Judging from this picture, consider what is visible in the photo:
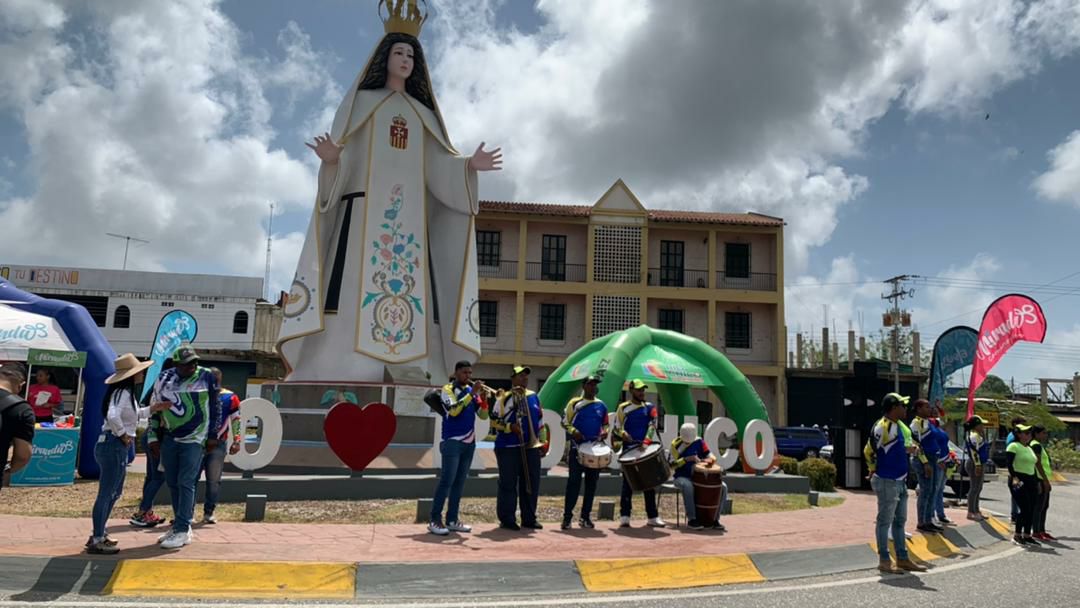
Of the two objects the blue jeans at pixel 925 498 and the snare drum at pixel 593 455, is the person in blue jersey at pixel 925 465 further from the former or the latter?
the snare drum at pixel 593 455

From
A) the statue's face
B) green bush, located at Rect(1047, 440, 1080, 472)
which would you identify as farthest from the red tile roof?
the statue's face

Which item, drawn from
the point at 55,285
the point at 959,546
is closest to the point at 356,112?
the point at 959,546

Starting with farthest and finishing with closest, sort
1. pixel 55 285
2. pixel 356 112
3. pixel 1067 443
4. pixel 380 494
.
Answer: pixel 55 285, pixel 1067 443, pixel 356 112, pixel 380 494

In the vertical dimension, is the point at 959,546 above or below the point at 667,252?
below

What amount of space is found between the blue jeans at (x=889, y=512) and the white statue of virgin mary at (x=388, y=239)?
9301 millimetres

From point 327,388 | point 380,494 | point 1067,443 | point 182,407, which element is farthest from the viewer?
point 1067,443

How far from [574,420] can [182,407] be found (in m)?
4.13

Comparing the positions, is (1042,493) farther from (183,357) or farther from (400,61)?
(400,61)

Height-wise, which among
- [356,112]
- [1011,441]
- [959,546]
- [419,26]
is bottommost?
[959,546]

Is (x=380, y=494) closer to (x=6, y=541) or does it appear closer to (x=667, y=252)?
(x=6, y=541)

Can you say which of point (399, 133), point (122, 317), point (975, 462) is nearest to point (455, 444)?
point (975, 462)

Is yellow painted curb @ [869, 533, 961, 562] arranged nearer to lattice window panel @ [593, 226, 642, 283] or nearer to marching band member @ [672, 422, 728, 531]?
marching band member @ [672, 422, 728, 531]

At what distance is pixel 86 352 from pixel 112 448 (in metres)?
7.28

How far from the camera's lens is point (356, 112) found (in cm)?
→ 1534
